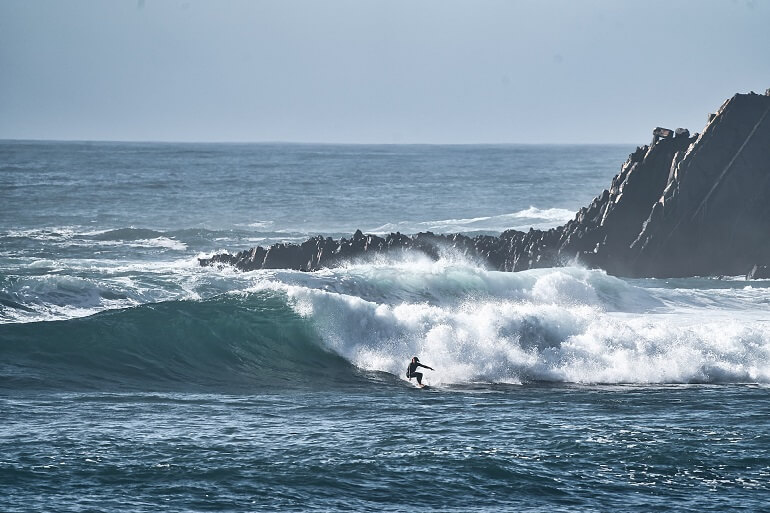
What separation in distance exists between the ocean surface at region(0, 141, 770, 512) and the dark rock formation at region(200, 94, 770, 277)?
1.37 metres

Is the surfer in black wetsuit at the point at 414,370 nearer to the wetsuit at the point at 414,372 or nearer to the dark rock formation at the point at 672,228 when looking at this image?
the wetsuit at the point at 414,372

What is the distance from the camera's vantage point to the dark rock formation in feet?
165

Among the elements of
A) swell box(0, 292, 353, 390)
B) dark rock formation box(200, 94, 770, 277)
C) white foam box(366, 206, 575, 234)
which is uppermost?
dark rock formation box(200, 94, 770, 277)

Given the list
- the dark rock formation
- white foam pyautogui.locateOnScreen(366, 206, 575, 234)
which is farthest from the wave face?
white foam pyautogui.locateOnScreen(366, 206, 575, 234)

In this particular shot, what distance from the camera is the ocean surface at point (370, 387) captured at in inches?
851

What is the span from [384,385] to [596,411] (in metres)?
6.45

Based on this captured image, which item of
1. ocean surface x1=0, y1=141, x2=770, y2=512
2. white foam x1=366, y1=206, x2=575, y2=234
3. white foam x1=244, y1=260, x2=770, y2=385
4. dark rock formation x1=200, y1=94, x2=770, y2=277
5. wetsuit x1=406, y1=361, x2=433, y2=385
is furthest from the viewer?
white foam x1=366, y1=206, x2=575, y2=234

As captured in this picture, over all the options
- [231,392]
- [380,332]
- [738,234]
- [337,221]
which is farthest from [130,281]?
[337,221]

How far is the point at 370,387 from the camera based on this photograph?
104 ft

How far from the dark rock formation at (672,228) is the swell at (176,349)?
38.1 feet

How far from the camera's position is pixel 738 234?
5109 centimetres

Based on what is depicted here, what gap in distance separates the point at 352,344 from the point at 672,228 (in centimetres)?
1980

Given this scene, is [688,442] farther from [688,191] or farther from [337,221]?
[337,221]

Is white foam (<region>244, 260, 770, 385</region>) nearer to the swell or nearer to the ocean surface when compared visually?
the ocean surface
